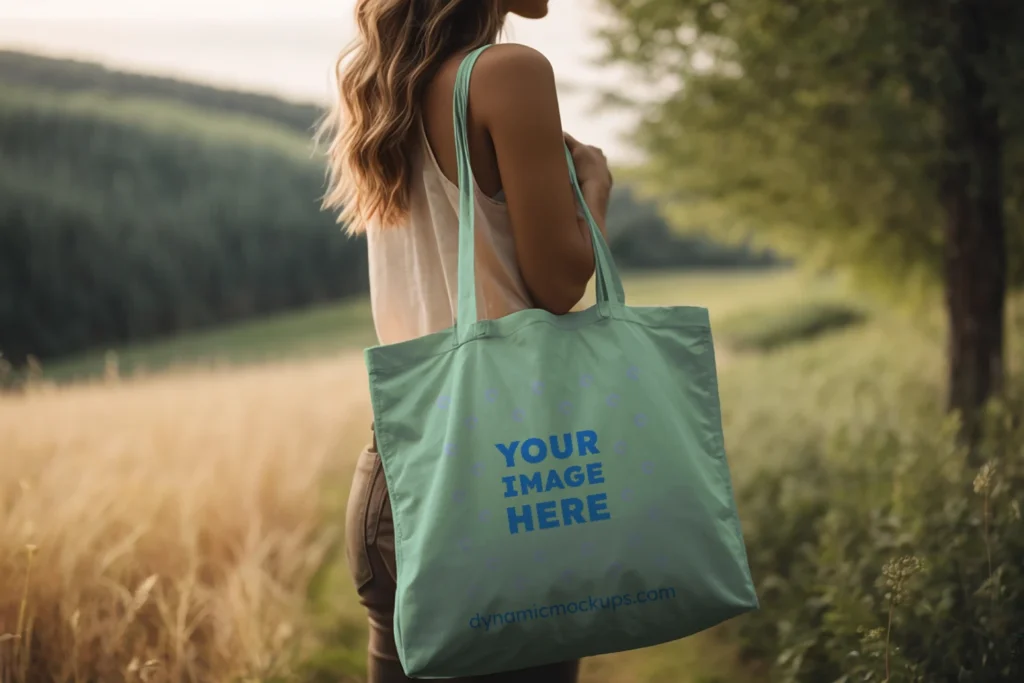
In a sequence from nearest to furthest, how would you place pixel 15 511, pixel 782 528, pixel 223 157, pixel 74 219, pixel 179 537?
pixel 15 511 → pixel 179 537 → pixel 782 528 → pixel 74 219 → pixel 223 157

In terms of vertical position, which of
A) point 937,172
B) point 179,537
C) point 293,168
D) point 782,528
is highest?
point 293,168

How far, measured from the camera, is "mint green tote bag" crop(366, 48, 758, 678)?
134 cm

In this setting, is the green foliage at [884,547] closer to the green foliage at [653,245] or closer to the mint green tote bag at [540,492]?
the mint green tote bag at [540,492]

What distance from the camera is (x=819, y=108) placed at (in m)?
3.74

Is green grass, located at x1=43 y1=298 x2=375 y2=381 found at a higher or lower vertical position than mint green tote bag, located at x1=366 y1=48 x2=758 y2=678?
higher

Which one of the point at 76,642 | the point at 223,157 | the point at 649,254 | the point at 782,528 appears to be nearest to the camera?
the point at 76,642

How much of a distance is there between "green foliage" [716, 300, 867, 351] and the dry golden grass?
10.7 metres

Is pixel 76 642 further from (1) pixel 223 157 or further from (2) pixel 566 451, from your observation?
(1) pixel 223 157

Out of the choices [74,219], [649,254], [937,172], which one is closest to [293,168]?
[74,219]

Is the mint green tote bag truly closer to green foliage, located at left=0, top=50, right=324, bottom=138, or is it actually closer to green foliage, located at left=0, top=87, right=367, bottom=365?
green foliage, located at left=0, top=50, right=324, bottom=138

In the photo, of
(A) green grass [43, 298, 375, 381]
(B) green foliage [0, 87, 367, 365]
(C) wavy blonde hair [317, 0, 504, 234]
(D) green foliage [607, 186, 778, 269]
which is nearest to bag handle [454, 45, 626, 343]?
(C) wavy blonde hair [317, 0, 504, 234]

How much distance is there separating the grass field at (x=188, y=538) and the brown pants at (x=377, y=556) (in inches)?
29.5

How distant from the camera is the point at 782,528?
3.47 metres

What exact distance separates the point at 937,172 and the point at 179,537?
367cm
